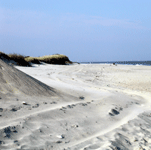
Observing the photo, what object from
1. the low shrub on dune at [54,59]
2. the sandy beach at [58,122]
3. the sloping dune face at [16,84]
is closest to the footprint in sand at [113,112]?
the sandy beach at [58,122]

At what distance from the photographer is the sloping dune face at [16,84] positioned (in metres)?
2.53

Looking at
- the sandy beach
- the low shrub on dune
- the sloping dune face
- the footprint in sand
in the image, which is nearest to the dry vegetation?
the low shrub on dune

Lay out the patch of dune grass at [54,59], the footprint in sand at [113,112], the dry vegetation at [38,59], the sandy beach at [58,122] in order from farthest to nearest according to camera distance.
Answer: the patch of dune grass at [54,59] < the dry vegetation at [38,59] < the footprint in sand at [113,112] < the sandy beach at [58,122]

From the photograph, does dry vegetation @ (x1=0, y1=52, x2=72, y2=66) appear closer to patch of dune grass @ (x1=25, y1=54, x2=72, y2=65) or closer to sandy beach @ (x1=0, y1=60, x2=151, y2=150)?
patch of dune grass @ (x1=25, y1=54, x2=72, y2=65)

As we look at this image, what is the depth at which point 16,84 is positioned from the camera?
2670 mm

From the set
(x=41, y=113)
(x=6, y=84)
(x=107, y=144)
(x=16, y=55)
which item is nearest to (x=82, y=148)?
(x=107, y=144)

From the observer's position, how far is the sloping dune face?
8.29 ft

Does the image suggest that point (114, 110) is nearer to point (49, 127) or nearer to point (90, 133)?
point (90, 133)

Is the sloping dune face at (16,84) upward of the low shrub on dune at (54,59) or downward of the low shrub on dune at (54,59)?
downward

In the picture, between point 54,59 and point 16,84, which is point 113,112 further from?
point 54,59

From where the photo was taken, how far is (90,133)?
1813mm

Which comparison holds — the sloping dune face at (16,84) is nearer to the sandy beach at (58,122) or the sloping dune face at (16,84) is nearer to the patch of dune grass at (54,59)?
the sandy beach at (58,122)

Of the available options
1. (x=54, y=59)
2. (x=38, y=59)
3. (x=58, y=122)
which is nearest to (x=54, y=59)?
(x=54, y=59)

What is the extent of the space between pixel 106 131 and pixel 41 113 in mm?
808
